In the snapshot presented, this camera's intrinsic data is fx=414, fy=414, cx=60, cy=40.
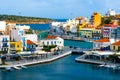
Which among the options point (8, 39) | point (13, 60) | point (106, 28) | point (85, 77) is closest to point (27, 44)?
point (8, 39)

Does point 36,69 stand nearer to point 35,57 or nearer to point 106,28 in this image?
point 35,57

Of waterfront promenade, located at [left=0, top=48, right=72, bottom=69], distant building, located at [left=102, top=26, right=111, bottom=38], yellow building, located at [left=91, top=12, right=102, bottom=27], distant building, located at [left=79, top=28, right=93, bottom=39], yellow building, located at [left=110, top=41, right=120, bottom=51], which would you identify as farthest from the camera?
yellow building, located at [left=91, top=12, right=102, bottom=27]

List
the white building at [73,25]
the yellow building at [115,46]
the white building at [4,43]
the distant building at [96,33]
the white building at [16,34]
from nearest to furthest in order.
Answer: the white building at [4,43], the white building at [16,34], the yellow building at [115,46], the distant building at [96,33], the white building at [73,25]

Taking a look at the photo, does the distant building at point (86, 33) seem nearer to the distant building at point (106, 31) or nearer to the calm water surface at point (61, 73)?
the distant building at point (106, 31)

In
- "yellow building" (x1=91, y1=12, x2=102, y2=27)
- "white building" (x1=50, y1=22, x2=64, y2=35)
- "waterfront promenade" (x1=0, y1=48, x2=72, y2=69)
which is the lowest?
"waterfront promenade" (x1=0, y1=48, x2=72, y2=69)

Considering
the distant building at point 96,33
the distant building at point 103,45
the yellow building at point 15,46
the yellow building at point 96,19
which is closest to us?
the yellow building at point 15,46

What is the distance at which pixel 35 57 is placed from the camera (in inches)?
1083

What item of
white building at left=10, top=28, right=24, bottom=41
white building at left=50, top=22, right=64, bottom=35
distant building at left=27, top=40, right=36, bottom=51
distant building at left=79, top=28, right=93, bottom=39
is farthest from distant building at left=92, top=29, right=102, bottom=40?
white building at left=10, top=28, right=24, bottom=41

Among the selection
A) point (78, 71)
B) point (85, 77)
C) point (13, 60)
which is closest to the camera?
point (85, 77)

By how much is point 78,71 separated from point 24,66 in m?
3.41

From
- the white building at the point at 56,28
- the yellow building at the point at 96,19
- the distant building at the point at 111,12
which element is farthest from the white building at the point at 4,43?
the distant building at the point at 111,12

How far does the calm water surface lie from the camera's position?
2178 cm

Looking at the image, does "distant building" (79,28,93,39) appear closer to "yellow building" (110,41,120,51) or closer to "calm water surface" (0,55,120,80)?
"yellow building" (110,41,120,51)

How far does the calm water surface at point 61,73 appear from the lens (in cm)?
2178
